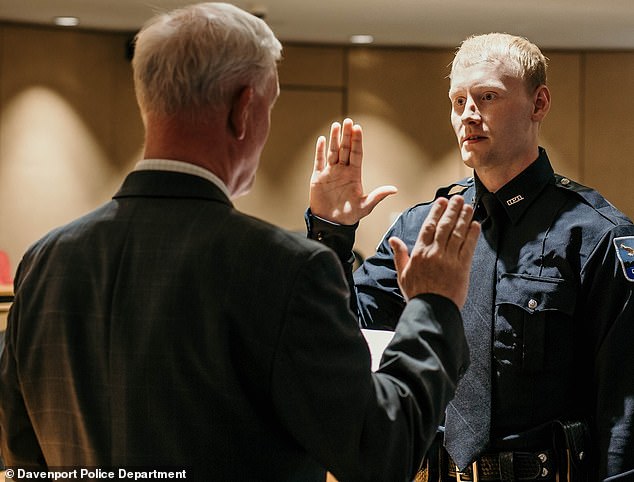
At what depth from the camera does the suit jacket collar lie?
47.0 inches

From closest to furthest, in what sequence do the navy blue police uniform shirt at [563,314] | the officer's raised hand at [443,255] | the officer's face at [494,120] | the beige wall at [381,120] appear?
the officer's raised hand at [443,255]
the navy blue police uniform shirt at [563,314]
the officer's face at [494,120]
the beige wall at [381,120]

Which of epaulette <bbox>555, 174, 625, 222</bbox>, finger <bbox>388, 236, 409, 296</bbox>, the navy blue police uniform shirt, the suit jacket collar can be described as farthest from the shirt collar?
epaulette <bbox>555, 174, 625, 222</bbox>

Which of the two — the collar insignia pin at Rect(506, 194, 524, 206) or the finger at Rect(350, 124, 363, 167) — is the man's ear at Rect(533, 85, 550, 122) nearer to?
the collar insignia pin at Rect(506, 194, 524, 206)

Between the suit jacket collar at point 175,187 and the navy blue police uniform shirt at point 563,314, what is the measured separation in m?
0.59

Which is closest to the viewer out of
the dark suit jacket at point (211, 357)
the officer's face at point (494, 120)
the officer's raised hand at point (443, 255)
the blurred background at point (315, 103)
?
the dark suit jacket at point (211, 357)

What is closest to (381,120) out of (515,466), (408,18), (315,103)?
(315,103)

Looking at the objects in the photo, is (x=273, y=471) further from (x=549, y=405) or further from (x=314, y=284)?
(x=549, y=405)

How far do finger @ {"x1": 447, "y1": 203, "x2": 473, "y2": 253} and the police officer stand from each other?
0.43 metres

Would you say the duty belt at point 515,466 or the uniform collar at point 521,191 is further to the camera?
the uniform collar at point 521,191

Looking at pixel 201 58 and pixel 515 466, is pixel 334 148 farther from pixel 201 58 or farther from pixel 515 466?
pixel 515 466

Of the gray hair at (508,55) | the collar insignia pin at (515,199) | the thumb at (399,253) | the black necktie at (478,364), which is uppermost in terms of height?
the gray hair at (508,55)

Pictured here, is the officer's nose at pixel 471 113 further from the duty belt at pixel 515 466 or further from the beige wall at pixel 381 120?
the beige wall at pixel 381 120

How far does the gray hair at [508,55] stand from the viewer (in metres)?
2.00

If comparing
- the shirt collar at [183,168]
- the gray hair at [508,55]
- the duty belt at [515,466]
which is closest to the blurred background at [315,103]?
the gray hair at [508,55]
